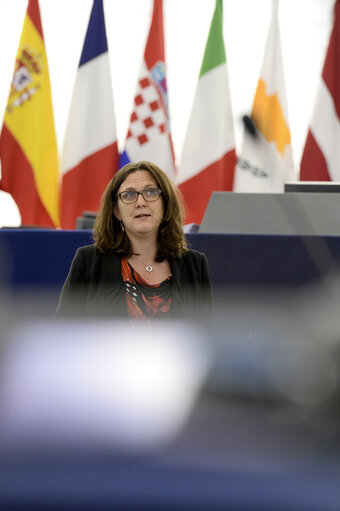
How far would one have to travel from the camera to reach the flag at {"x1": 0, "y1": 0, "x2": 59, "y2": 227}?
454 cm

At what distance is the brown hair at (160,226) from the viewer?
1.46m

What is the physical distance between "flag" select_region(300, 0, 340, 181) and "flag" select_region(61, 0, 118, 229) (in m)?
1.52

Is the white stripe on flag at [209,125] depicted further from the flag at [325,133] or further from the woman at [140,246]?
the woman at [140,246]

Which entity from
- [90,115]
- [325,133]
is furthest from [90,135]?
[325,133]

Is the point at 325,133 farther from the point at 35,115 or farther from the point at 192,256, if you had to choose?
the point at 192,256

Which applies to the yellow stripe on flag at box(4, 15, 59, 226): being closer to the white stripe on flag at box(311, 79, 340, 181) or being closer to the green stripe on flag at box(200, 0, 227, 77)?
the green stripe on flag at box(200, 0, 227, 77)

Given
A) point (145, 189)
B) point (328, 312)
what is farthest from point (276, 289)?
point (145, 189)

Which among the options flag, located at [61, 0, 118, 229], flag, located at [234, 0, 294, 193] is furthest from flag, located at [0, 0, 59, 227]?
flag, located at [234, 0, 294, 193]

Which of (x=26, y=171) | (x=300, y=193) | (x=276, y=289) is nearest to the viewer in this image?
(x=276, y=289)

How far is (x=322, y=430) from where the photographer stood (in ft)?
0.96

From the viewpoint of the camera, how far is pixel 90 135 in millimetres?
4602

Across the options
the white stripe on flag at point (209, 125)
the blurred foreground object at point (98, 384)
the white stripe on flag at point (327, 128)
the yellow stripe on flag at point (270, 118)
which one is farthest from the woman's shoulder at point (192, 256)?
the white stripe on flag at point (327, 128)

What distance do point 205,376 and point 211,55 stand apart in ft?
15.2

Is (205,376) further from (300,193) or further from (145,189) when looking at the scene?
(300,193)
